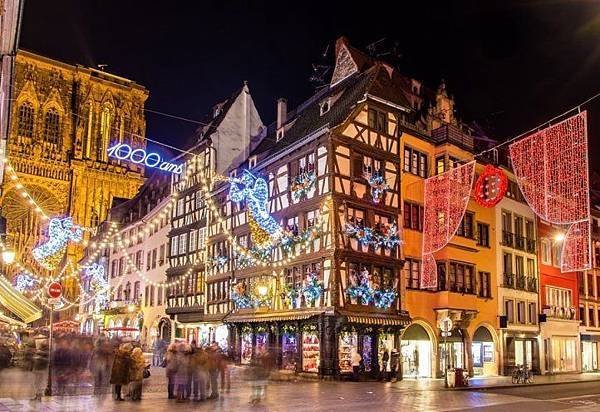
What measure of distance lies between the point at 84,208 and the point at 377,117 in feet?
201

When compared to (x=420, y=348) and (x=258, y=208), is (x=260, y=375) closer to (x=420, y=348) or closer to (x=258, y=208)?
(x=258, y=208)

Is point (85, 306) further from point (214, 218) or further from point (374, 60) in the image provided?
point (374, 60)

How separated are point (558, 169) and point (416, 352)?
49.6 feet

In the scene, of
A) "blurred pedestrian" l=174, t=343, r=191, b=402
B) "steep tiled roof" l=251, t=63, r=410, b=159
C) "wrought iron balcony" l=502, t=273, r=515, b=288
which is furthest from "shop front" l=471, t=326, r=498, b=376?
"blurred pedestrian" l=174, t=343, r=191, b=402

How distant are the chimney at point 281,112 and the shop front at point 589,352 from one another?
2577cm

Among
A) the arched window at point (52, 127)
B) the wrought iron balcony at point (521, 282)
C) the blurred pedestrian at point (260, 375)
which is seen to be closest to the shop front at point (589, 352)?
Result: the wrought iron balcony at point (521, 282)

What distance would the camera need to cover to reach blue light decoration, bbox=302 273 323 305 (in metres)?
29.6

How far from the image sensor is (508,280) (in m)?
38.2

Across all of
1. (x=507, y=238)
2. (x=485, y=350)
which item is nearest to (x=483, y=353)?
(x=485, y=350)

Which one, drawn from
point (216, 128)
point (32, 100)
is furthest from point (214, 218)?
point (32, 100)

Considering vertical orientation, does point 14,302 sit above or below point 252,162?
below

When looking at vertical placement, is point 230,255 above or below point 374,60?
below

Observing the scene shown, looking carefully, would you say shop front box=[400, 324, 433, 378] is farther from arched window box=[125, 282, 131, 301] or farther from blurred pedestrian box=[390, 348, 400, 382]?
arched window box=[125, 282, 131, 301]

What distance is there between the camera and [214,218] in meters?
41.0
